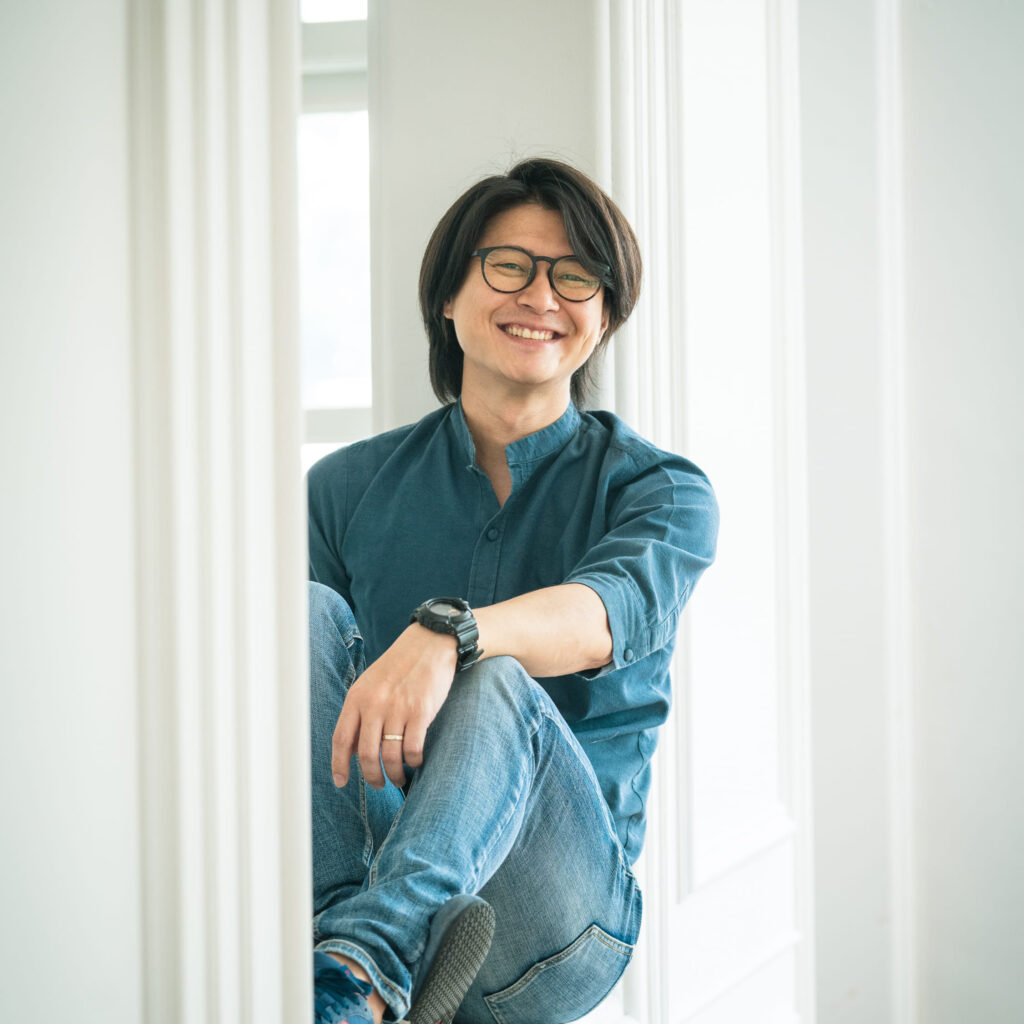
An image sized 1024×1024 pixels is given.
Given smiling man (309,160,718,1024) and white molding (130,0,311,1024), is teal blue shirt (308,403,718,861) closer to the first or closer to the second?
smiling man (309,160,718,1024)

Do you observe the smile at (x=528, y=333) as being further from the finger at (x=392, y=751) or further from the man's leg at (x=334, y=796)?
the finger at (x=392, y=751)

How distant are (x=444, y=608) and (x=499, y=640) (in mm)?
61

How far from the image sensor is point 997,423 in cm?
219

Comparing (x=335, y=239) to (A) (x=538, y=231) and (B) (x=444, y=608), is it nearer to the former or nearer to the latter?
(A) (x=538, y=231)

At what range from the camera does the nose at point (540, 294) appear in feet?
4.46

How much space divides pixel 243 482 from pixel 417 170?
127cm

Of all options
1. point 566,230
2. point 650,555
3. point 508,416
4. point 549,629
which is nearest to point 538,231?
point 566,230

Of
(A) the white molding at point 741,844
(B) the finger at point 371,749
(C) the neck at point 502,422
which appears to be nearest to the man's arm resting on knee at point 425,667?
(B) the finger at point 371,749

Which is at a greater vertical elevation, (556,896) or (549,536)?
(549,536)

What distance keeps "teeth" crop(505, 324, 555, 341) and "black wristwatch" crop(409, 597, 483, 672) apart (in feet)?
1.57

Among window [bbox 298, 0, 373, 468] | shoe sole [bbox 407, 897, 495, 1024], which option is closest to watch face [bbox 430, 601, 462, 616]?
shoe sole [bbox 407, 897, 495, 1024]

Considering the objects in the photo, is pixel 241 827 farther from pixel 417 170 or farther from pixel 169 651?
pixel 417 170

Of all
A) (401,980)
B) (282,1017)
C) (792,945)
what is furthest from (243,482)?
(792,945)

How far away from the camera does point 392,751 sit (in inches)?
37.4
